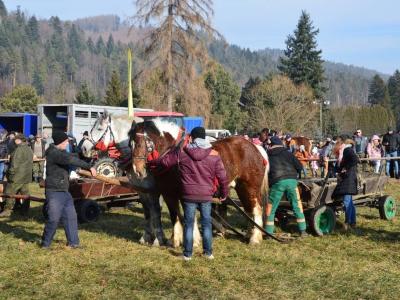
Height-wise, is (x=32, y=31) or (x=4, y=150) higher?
(x=32, y=31)

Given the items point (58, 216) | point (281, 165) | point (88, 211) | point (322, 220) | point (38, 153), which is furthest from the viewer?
point (38, 153)

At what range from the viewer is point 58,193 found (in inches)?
297

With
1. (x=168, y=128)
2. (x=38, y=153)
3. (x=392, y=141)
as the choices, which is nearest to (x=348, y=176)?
(x=168, y=128)

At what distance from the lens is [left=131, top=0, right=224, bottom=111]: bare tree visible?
29203 millimetres

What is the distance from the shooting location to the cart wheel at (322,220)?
8520 mm

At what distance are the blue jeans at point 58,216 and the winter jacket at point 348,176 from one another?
15.2 feet

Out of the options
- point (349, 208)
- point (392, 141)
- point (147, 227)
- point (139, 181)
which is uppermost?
point (392, 141)

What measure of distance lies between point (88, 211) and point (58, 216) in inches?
114

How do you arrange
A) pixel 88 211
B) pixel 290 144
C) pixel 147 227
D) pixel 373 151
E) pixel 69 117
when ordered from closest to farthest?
pixel 147 227, pixel 88 211, pixel 373 151, pixel 290 144, pixel 69 117

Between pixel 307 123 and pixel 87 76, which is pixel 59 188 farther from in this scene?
pixel 87 76

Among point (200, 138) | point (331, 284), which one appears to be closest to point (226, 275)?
point (331, 284)

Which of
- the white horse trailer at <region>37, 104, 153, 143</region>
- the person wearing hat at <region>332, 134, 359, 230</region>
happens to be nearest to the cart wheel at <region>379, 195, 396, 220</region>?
the person wearing hat at <region>332, 134, 359, 230</region>

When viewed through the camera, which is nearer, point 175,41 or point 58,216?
point 58,216

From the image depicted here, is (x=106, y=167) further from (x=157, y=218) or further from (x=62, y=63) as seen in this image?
(x=62, y=63)
